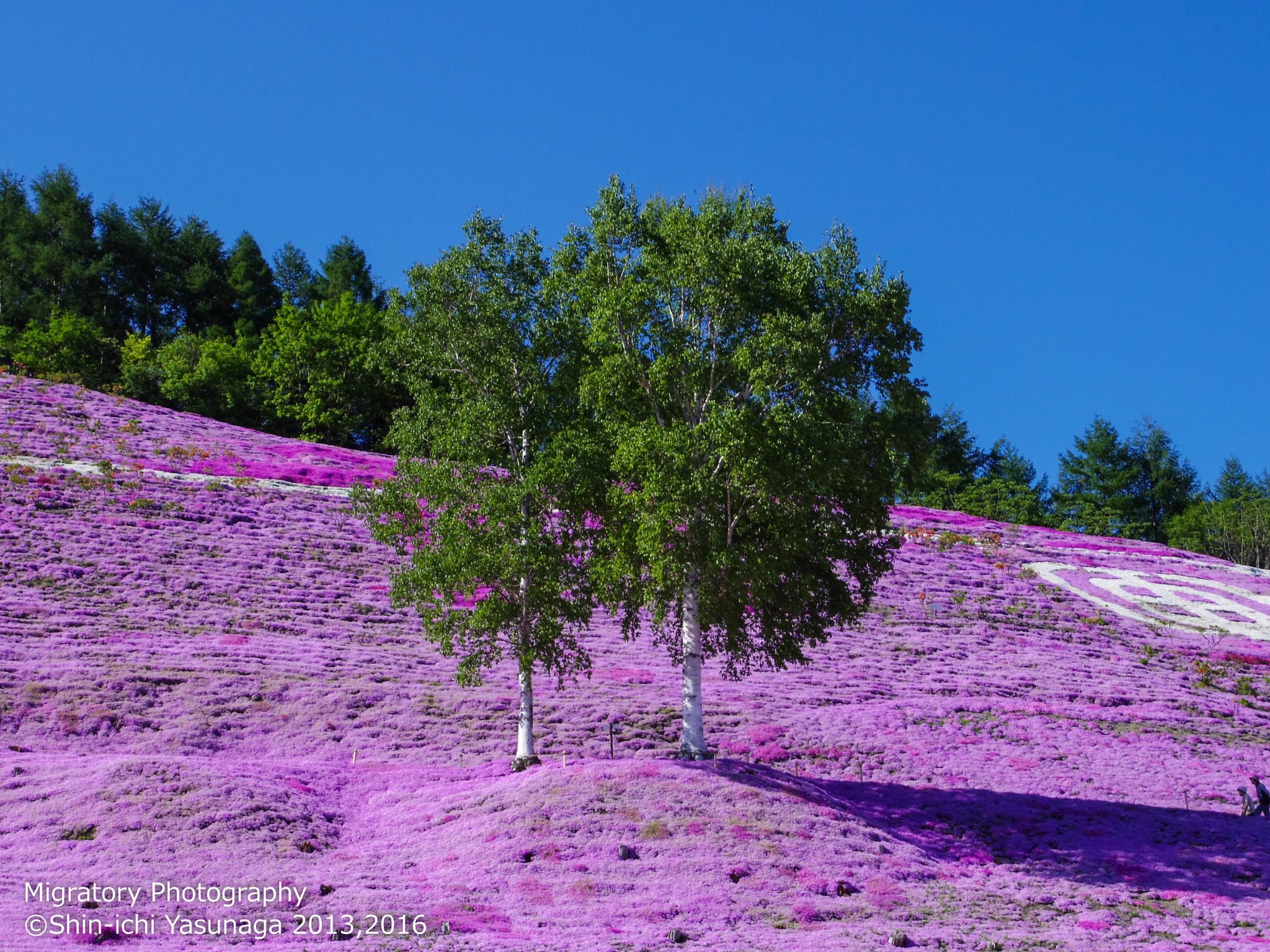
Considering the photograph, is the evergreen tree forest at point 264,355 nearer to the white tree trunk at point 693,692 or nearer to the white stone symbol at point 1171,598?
the white stone symbol at point 1171,598

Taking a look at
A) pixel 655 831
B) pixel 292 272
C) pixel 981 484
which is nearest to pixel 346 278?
pixel 292 272

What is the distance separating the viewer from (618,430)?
22.3 m

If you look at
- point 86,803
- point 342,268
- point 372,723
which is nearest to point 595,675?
point 372,723

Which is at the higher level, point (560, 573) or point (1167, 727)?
point (560, 573)

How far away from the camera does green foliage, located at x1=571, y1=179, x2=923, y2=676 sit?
68.1ft

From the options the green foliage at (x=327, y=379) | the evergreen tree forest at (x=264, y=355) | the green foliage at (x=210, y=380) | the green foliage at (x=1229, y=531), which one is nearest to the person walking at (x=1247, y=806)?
the evergreen tree forest at (x=264, y=355)

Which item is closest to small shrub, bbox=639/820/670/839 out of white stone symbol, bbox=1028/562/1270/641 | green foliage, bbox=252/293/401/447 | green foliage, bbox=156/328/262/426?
white stone symbol, bbox=1028/562/1270/641

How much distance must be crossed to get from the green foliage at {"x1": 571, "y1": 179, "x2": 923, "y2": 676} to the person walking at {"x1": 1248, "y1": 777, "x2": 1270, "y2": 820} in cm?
1074

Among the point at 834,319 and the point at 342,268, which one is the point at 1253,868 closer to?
the point at 834,319

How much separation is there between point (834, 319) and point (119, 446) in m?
37.3

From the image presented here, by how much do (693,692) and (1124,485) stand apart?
271ft

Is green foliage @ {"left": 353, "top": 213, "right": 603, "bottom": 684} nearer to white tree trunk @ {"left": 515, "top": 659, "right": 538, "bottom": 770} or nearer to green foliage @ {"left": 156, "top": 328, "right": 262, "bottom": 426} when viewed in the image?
white tree trunk @ {"left": 515, "top": 659, "right": 538, "bottom": 770}

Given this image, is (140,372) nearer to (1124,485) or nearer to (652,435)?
(652,435)

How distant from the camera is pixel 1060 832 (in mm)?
21500
